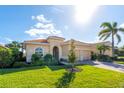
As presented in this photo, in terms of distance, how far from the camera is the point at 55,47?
19.7 m

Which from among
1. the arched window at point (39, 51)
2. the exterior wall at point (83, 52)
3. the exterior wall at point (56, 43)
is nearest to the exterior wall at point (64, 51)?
the exterior wall at point (56, 43)

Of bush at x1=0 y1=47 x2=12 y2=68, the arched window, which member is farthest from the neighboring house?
bush at x1=0 y1=47 x2=12 y2=68

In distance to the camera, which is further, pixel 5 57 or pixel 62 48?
pixel 62 48

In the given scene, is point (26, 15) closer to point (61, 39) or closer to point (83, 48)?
point (61, 39)

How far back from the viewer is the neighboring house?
17.9 metres

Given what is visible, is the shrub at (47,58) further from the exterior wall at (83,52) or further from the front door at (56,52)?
the exterior wall at (83,52)

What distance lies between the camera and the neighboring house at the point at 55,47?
58.7 ft

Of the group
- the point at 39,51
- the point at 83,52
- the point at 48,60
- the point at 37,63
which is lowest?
the point at 37,63

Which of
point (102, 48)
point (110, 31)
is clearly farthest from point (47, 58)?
point (110, 31)

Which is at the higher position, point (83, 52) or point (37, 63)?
point (83, 52)

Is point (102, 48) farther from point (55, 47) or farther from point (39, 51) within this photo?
point (39, 51)

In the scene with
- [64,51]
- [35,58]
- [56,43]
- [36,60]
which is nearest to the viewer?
[36,60]

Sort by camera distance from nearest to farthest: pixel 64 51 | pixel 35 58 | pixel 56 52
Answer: pixel 35 58 → pixel 64 51 → pixel 56 52

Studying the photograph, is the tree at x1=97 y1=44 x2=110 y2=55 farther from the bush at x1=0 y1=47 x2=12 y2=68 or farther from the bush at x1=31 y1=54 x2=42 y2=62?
the bush at x1=0 y1=47 x2=12 y2=68
